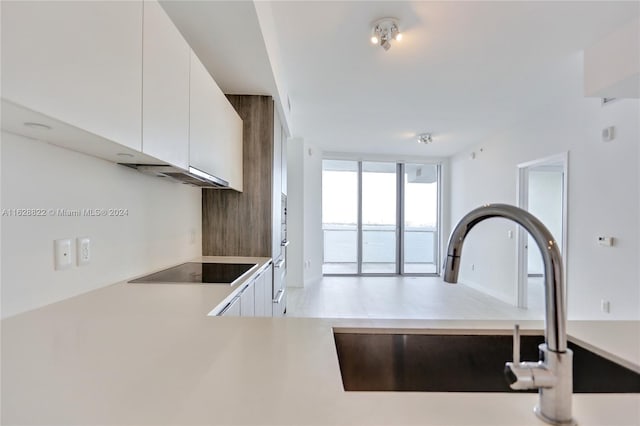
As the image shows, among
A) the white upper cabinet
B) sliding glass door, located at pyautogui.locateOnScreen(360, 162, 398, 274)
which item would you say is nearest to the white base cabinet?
the white upper cabinet

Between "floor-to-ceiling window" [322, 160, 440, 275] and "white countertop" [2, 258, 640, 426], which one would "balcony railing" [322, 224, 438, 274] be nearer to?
"floor-to-ceiling window" [322, 160, 440, 275]

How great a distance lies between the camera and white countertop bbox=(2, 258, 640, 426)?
0.53 metres

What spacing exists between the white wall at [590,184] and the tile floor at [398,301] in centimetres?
52

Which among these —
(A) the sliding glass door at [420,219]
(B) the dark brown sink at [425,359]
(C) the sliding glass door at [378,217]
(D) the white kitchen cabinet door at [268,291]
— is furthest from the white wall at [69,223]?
(A) the sliding glass door at [420,219]

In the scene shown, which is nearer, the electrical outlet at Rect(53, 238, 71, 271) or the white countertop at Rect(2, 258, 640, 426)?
the white countertop at Rect(2, 258, 640, 426)

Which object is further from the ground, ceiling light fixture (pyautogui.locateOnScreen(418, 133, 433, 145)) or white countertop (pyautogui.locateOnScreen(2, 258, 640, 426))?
ceiling light fixture (pyautogui.locateOnScreen(418, 133, 433, 145))

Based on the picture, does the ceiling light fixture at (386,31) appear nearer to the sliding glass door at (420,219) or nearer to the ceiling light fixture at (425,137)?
the ceiling light fixture at (425,137)

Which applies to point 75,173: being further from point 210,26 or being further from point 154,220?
point 210,26

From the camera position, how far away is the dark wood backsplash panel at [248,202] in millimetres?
2820

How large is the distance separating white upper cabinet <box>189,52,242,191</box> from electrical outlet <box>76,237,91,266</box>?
0.64 m

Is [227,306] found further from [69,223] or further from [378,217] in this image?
[378,217]

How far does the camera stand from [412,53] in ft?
8.02

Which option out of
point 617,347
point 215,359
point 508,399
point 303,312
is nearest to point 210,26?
point 215,359

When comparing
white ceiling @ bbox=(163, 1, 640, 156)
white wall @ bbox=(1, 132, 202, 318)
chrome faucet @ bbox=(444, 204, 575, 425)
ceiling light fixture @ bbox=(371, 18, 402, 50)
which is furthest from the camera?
ceiling light fixture @ bbox=(371, 18, 402, 50)
